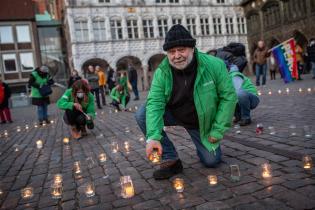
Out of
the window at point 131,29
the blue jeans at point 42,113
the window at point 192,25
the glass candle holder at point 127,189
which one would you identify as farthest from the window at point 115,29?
the glass candle holder at point 127,189

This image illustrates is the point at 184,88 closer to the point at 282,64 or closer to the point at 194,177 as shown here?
the point at 194,177

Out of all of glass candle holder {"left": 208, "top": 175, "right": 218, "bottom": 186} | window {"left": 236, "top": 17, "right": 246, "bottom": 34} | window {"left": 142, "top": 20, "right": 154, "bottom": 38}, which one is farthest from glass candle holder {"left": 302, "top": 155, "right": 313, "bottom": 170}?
window {"left": 236, "top": 17, "right": 246, "bottom": 34}

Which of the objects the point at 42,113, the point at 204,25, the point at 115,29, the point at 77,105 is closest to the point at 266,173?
the point at 77,105

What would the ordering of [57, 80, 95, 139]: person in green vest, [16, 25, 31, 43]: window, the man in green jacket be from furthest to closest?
[16, 25, 31, 43]: window → [57, 80, 95, 139]: person in green vest → the man in green jacket

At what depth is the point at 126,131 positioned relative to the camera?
7289mm

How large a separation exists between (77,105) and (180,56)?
3.69 meters

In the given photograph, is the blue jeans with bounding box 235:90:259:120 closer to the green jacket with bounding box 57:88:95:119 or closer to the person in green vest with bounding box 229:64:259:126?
the person in green vest with bounding box 229:64:259:126

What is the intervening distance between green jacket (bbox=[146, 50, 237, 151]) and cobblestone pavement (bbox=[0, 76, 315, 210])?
552 millimetres

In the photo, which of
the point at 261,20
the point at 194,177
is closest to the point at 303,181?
the point at 194,177

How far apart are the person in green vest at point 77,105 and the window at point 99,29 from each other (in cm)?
2746

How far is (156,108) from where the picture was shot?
3322 millimetres

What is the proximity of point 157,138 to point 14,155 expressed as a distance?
12.6 ft

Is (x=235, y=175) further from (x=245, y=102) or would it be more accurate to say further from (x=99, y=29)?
(x=99, y=29)

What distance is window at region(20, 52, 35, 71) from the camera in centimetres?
3456
